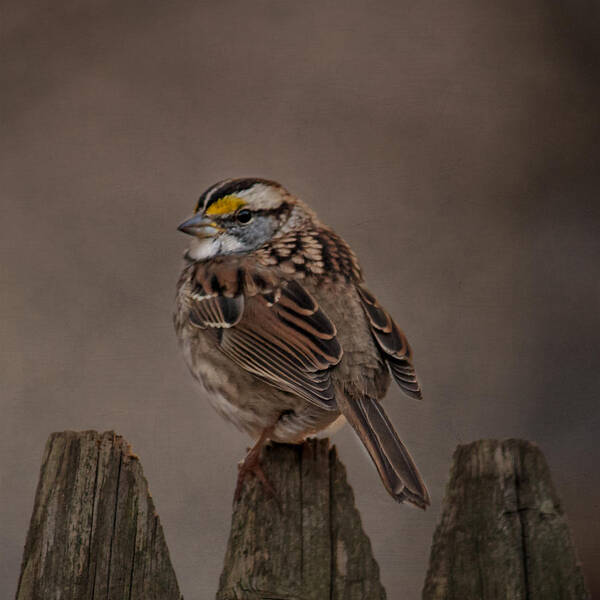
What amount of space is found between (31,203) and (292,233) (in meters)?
1.47

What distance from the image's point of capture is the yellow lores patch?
379cm

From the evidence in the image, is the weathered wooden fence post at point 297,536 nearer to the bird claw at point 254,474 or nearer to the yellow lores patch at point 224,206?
the bird claw at point 254,474

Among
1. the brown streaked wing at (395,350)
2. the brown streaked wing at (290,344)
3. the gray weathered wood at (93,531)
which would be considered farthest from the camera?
the brown streaked wing at (395,350)

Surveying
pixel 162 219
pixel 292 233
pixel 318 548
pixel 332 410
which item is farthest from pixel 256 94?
pixel 318 548

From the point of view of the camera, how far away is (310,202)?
448 cm

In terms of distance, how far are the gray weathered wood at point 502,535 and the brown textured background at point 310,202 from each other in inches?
62.5

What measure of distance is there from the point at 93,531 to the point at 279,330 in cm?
110

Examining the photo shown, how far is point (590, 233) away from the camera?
4.43 metres

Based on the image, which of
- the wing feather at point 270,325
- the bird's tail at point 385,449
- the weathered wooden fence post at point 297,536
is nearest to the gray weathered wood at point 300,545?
the weathered wooden fence post at point 297,536

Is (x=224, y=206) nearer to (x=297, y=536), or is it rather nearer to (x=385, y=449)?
(x=385, y=449)

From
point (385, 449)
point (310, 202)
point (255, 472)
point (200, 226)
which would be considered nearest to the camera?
point (255, 472)

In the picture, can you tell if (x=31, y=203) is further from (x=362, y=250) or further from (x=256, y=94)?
(x=362, y=250)

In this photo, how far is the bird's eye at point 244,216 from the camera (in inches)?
152

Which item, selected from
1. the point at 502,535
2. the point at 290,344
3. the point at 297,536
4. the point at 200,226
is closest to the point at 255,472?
the point at 297,536
